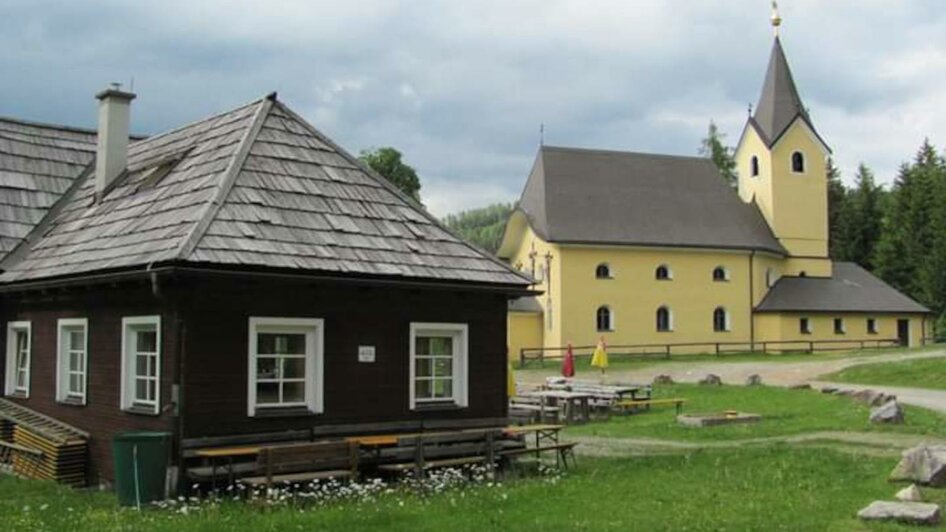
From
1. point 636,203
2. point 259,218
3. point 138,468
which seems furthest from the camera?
point 636,203

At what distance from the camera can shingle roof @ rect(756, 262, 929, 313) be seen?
5119 cm

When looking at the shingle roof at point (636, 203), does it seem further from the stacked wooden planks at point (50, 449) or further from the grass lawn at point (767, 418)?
the stacked wooden planks at point (50, 449)

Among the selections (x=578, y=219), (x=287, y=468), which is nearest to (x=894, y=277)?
(x=578, y=219)

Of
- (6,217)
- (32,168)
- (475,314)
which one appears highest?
(32,168)

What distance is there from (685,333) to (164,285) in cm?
4027

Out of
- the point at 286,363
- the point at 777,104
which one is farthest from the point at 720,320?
the point at 286,363

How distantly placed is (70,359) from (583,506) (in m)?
9.16

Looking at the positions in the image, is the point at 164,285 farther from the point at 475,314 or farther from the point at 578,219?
the point at 578,219

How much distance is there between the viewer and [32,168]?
20391 mm

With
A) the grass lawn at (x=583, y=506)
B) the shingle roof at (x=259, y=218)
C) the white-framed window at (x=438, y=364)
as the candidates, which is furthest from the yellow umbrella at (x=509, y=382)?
the grass lawn at (x=583, y=506)

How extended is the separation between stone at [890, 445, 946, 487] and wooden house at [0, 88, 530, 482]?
616cm

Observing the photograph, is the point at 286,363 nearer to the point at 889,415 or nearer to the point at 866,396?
the point at 889,415

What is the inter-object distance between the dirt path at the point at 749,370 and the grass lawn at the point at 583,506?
19.1 metres

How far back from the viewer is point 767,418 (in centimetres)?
2212
